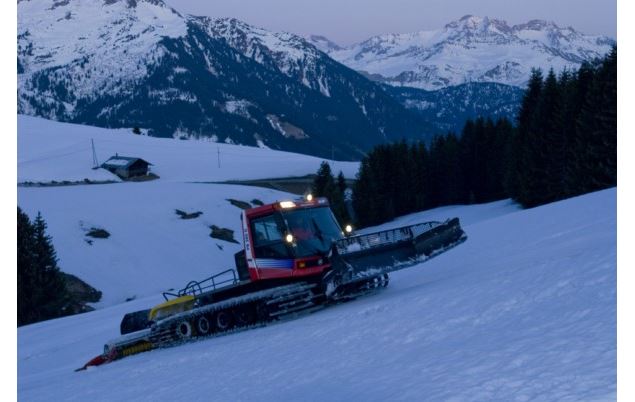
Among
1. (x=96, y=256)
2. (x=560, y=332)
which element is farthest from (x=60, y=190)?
(x=560, y=332)

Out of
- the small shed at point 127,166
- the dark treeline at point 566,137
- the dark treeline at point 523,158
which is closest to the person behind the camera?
the dark treeline at point 566,137

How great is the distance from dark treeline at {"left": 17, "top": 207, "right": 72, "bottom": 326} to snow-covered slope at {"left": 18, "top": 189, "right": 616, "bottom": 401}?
67.2 feet

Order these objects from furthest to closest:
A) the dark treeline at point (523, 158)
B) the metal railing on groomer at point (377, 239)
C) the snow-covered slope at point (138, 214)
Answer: the snow-covered slope at point (138, 214) → the dark treeline at point (523, 158) → the metal railing on groomer at point (377, 239)

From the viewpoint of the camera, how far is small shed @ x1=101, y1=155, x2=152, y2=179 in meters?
109

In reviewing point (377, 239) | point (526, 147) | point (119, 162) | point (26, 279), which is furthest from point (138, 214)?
point (377, 239)

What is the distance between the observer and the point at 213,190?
82250 millimetres

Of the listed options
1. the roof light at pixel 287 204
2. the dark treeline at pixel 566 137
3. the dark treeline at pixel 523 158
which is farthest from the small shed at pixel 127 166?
the roof light at pixel 287 204

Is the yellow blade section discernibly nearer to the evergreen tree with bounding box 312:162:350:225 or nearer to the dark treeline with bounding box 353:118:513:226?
the evergreen tree with bounding box 312:162:350:225

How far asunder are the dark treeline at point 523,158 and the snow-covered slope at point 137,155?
4202 centimetres

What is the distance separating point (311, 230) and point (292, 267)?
40.6 inches

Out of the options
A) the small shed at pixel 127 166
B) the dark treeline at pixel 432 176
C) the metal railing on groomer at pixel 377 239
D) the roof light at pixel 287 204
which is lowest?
the metal railing on groomer at pixel 377 239

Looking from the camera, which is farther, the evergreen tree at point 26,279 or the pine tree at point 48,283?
the pine tree at point 48,283

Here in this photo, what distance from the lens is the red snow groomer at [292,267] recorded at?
14.2 meters

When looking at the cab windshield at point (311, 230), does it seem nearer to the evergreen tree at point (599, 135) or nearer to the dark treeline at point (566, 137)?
the dark treeline at point (566, 137)
